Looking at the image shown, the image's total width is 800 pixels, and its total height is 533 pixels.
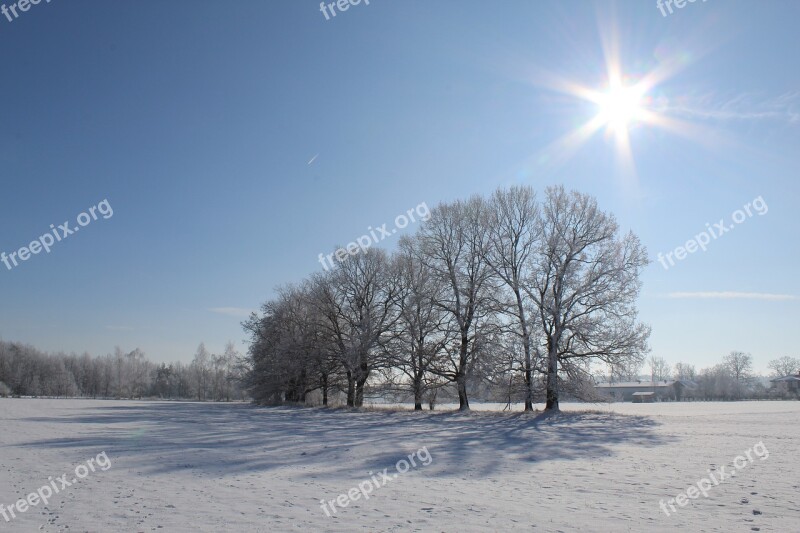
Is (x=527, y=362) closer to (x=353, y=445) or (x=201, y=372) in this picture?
(x=353, y=445)

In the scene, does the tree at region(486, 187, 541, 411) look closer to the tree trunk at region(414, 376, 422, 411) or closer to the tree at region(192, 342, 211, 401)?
the tree trunk at region(414, 376, 422, 411)

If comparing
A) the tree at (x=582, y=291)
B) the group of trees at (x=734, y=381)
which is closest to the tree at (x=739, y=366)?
the group of trees at (x=734, y=381)

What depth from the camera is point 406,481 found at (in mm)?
11836

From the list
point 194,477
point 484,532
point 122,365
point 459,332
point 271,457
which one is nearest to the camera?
point 484,532

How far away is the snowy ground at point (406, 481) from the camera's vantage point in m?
8.13

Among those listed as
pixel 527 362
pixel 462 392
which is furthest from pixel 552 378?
pixel 462 392

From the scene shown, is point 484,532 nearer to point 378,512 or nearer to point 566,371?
point 378,512

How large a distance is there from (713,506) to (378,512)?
6.16 meters

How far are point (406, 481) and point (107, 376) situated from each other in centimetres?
13485

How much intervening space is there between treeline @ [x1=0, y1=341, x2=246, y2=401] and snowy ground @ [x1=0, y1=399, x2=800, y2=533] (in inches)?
3731

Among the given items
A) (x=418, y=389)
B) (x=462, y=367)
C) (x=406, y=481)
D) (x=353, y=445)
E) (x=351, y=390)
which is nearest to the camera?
(x=406, y=481)

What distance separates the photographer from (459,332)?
3631 cm

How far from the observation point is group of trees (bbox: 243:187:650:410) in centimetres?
3169

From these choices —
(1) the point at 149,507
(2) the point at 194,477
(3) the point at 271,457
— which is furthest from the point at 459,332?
(1) the point at 149,507
